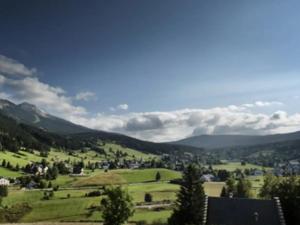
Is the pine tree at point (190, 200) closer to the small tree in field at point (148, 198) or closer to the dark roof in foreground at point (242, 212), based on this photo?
the dark roof in foreground at point (242, 212)

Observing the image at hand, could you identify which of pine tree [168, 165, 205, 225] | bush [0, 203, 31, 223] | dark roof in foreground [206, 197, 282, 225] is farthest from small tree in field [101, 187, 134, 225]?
bush [0, 203, 31, 223]

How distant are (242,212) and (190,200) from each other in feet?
96.3

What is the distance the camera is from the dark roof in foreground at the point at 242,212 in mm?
50500

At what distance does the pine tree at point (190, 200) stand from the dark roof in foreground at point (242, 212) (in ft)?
80.5

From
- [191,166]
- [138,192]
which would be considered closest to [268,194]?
[191,166]

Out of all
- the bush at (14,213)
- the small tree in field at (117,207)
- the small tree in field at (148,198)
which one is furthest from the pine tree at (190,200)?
the small tree in field at (148,198)

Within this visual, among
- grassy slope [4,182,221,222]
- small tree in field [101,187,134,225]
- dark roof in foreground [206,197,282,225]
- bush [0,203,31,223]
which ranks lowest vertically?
bush [0,203,31,223]

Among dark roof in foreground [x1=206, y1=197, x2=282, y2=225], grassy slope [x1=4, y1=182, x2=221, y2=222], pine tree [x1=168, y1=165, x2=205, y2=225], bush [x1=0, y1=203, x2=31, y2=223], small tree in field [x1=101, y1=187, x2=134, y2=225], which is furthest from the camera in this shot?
bush [x1=0, y1=203, x2=31, y2=223]

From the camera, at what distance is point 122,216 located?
281ft

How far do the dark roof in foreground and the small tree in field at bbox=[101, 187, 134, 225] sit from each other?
35.5m

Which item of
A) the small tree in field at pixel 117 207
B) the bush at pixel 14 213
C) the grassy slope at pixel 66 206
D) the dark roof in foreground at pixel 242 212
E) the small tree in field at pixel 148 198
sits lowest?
the bush at pixel 14 213

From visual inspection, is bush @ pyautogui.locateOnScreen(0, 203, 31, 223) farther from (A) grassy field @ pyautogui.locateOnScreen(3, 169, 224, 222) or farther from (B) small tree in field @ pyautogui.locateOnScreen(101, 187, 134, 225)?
(B) small tree in field @ pyautogui.locateOnScreen(101, 187, 134, 225)

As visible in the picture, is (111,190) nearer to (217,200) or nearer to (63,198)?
(217,200)

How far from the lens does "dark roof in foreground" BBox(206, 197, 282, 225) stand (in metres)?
50.5
